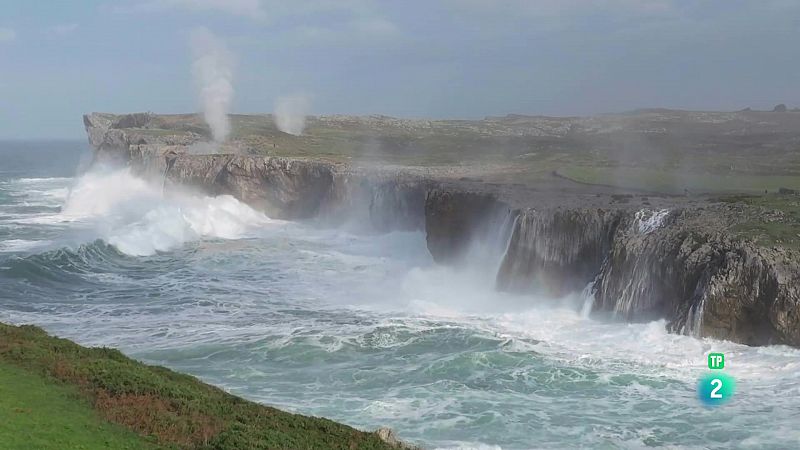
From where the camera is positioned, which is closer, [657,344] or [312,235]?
[657,344]

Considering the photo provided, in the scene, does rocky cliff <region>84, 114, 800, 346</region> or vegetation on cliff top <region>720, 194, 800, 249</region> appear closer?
rocky cliff <region>84, 114, 800, 346</region>

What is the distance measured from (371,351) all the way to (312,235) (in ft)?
88.8

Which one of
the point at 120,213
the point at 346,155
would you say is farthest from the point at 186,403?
the point at 346,155

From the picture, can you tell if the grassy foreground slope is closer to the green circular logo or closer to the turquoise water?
the turquoise water

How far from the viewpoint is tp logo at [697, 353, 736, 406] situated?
19250 mm

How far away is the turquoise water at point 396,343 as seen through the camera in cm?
1788

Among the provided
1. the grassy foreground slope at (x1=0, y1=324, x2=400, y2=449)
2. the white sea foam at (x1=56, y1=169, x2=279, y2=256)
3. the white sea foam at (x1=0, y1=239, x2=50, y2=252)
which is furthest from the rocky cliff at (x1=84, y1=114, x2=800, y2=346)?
the white sea foam at (x1=0, y1=239, x2=50, y2=252)

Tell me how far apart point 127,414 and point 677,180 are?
33.5 meters

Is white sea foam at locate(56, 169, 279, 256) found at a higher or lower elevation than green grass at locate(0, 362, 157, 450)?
higher

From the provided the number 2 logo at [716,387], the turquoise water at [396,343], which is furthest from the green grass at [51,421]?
the number 2 logo at [716,387]

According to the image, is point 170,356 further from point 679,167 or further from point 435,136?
point 435,136

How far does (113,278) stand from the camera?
36875 mm

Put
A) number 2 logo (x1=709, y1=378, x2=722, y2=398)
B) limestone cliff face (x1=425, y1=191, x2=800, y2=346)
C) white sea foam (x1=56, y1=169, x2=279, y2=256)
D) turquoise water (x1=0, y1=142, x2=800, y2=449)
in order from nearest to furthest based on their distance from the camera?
1. turquoise water (x1=0, y1=142, x2=800, y2=449)
2. number 2 logo (x1=709, y1=378, x2=722, y2=398)
3. limestone cliff face (x1=425, y1=191, x2=800, y2=346)
4. white sea foam (x1=56, y1=169, x2=279, y2=256)

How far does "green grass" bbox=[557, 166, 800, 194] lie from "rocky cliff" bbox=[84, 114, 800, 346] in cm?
563
